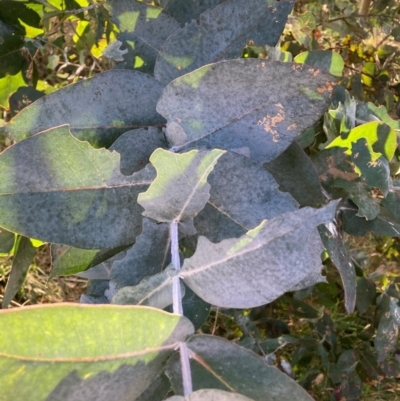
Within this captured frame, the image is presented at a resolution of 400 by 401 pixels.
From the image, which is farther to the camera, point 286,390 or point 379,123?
point 379,123

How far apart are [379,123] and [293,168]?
14 centimetres

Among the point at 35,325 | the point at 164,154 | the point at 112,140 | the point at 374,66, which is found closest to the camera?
the point at 35,325

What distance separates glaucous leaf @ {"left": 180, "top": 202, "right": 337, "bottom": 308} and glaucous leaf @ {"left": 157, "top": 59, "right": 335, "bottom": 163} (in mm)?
146

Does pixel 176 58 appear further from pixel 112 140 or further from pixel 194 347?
pixel 194 347

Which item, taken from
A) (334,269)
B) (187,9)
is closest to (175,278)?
(187,9)

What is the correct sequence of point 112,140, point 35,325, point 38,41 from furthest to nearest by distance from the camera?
point 38,41 < point 112,140 < point 35,325

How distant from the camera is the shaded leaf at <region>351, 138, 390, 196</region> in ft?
2.28

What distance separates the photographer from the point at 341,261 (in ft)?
2.16

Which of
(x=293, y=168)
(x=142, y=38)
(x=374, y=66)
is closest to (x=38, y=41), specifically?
(x=142, y=38)

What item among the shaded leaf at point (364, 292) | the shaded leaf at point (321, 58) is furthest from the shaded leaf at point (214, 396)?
the shaded leaf at point (364, 292)

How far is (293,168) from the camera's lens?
2.23 ft

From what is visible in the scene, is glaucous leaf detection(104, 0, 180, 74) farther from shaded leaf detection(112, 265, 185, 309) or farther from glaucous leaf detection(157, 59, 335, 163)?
shaded leaf detection(112, 265, 185, 309)

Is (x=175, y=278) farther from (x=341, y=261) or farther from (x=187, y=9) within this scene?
(x=187, y=9)

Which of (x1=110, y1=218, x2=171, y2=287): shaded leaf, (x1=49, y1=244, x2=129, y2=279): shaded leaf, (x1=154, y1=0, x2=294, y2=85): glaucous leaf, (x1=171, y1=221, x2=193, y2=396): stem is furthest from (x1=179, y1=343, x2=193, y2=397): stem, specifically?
(x1=154, y1=0, x2=294, y2=85): glaucous leaf
